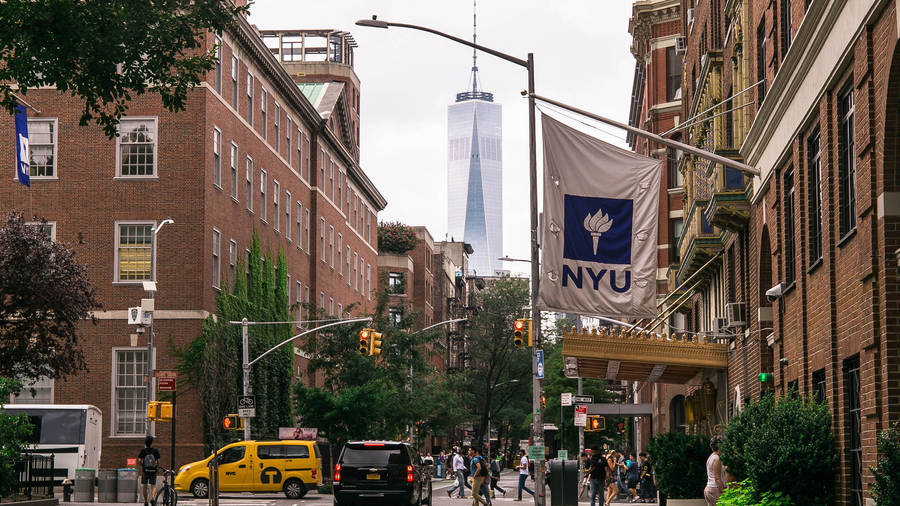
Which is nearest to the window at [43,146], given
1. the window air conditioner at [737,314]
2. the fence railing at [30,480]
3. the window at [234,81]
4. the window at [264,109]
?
the window at [234,81]

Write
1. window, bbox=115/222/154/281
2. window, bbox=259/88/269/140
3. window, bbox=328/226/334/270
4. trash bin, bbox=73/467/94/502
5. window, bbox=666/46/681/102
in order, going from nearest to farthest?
trash bin, bbox=73/467/94/502
window, bbox=115/222/154/281
window, bbox=259/88/269/140
window, bbox=666/46/681/102
window, bbox=328/226/334/270

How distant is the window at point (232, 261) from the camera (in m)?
53.7

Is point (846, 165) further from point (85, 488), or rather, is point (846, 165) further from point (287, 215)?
point (287, 215)

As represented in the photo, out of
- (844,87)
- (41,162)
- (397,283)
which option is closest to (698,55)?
(844,87)

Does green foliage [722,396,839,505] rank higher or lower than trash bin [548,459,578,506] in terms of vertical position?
higher

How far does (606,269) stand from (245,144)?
37775 mm

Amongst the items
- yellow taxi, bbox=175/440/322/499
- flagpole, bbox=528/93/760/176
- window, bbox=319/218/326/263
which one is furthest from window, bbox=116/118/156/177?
flagpole, bbox=528/93/760/176

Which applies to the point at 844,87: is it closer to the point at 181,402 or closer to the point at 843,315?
the point at 843,315

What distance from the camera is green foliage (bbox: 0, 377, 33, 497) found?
26.6 m

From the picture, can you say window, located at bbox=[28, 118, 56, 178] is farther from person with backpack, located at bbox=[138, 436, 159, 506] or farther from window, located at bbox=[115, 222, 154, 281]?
person with backpack, located at bbox=[138, 436, 159, 506]

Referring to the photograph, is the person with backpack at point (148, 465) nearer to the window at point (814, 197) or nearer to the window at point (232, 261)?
the window at point (814, 197)

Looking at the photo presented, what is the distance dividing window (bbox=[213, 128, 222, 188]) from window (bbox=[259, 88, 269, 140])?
7542mm

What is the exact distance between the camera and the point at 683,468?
1101 inches

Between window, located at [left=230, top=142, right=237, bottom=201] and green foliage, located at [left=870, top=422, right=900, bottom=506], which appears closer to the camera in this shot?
green foliage, located at [left=870, top=422, right=900, bottom=506]
